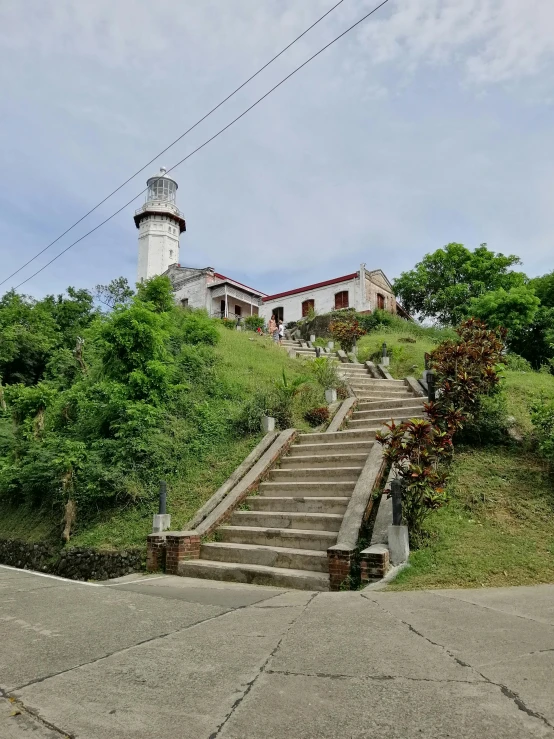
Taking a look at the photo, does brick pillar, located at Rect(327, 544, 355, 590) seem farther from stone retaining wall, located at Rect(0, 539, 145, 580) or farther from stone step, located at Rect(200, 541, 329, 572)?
stone retaining wall, located at Rect(0, 539, 145, 580)

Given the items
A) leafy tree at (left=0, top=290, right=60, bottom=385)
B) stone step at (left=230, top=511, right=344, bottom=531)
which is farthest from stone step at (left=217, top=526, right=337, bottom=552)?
Answer: leafy tree at (left=0, top=290, right=60, bottom=385)

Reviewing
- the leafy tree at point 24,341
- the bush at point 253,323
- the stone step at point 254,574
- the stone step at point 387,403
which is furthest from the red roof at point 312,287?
the stone step at point 254,574

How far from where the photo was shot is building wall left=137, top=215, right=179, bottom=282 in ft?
139

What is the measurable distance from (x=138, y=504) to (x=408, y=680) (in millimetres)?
7273

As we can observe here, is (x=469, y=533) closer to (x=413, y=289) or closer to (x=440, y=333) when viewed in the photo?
(x=440, y=333)

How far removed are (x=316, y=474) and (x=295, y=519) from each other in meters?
1.36

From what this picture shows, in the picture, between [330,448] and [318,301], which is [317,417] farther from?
[318,301]

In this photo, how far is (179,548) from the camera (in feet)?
25.1

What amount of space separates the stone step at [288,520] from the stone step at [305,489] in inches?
21.2

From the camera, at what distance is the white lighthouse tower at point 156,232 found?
42.3 m

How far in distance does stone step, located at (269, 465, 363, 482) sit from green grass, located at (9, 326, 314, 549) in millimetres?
1012

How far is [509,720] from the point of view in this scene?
261 cm

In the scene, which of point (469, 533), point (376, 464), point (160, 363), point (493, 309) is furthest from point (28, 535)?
point (493, 309)

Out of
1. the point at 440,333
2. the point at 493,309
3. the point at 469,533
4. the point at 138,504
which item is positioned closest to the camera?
the point at 469,533
